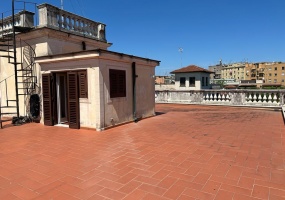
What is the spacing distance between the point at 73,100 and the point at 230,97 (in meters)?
10.8

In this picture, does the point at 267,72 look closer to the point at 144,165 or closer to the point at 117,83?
the point at 117,83

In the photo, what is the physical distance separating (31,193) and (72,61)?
516 cm

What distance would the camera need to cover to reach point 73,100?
7.34 meters

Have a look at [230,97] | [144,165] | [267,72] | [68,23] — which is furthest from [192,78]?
[267,72]

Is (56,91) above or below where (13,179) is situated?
above

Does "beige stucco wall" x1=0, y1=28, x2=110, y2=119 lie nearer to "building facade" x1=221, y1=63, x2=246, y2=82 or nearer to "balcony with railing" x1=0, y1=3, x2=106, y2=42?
"balcony with railing" x1=0, y1=3, x2=106, y2=42

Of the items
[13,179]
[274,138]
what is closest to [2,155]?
[13,179]

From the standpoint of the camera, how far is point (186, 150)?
4.87 m

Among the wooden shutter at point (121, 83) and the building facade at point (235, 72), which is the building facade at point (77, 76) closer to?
the wooden shutter at point (121, 83)

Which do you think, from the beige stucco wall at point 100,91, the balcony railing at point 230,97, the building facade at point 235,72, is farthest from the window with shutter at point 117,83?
the building facade at point 235,72

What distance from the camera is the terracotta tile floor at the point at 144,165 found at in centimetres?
302

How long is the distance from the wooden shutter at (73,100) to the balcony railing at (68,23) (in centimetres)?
268

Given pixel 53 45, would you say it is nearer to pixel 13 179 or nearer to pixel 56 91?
pixel 56 91

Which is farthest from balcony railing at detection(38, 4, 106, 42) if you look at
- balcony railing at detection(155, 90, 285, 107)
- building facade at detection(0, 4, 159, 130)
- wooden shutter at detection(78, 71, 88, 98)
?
balcony railing at detection(155, 90, 285, 107)
